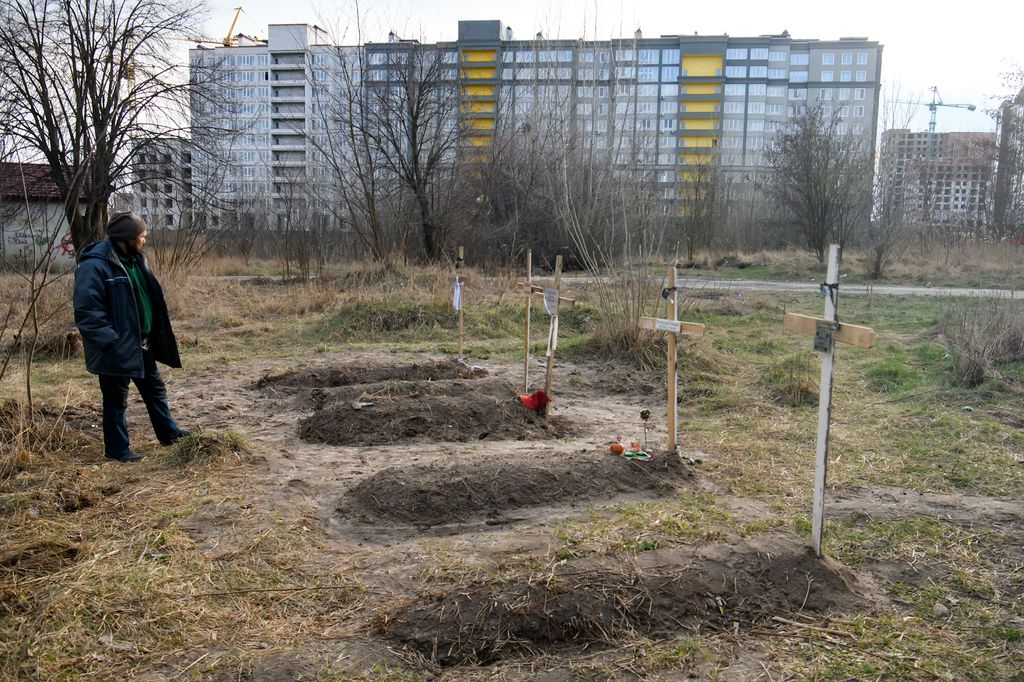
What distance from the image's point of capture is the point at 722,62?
72.2m

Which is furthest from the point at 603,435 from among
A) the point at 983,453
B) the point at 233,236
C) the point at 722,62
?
the point at 722,62

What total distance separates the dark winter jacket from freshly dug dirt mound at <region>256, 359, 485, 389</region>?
9.83ft

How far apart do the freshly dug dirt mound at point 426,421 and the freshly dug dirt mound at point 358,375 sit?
1431mm

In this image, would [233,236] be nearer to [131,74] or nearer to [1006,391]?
[131,74]

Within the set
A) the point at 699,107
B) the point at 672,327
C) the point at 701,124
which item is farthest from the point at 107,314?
the point at 701,124

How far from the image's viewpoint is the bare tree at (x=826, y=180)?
25625 millimetres

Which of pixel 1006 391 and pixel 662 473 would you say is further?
pixel 1006 391

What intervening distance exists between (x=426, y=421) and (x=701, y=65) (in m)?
74.2

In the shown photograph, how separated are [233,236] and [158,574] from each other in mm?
23572

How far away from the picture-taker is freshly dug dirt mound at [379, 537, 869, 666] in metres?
3.06

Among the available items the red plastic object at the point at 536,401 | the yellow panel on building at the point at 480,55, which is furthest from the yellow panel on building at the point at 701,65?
the red plastic object at the point at 536,401

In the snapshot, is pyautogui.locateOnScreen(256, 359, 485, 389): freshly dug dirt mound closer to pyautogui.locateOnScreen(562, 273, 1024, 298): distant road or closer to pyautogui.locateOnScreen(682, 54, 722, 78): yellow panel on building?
pyautogui.locateOnScreen(562, 273, 1024, 298): distant road

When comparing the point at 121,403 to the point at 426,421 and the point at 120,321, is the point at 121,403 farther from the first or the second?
the point at 426,421

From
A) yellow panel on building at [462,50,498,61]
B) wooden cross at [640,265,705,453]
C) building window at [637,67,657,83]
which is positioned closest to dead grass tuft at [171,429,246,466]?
wooden cross at [640,265,705,453]
